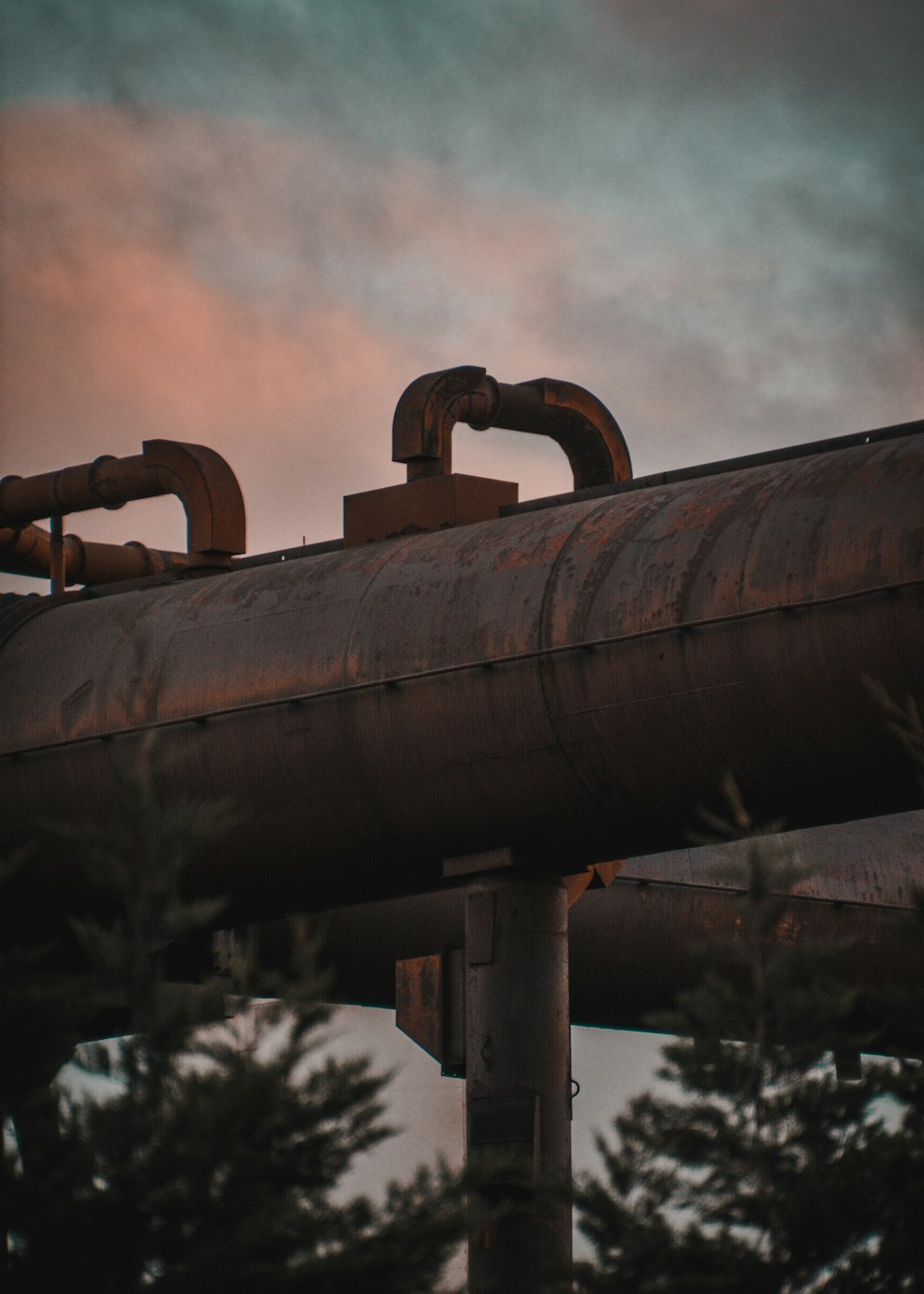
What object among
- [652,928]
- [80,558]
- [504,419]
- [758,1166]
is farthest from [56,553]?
[758,1166]

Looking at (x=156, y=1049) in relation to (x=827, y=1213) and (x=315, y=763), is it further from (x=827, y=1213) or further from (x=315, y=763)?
(x=315, y=763)

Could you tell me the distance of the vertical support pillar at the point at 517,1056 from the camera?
35.3 ft

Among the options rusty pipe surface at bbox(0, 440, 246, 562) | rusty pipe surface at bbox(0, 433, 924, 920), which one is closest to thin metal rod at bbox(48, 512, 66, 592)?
rusty pipe surface at bbox(0, 440, 246, 562)

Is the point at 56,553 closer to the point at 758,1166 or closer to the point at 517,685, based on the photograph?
the point at 517,685

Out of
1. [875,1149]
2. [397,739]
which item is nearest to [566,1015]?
[397,739]

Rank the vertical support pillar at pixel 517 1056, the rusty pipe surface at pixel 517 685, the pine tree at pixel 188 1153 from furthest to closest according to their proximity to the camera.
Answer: the vertical support pillar at pixel 517 1056 < the rusty pipe surface at pixel 517 685 < the pine tree at pixel 188 1153

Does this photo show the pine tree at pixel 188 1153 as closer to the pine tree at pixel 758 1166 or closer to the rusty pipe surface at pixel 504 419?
the pine tree at pixel 758 1166

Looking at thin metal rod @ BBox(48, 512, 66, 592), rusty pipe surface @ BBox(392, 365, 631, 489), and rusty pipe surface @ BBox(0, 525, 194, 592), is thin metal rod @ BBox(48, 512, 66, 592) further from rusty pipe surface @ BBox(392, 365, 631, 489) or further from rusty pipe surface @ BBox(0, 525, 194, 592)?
rusty pipe surface @ BBox(392, 365, 631, 489)

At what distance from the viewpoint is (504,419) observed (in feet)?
43.2

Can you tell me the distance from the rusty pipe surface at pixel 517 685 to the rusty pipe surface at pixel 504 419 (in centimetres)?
82

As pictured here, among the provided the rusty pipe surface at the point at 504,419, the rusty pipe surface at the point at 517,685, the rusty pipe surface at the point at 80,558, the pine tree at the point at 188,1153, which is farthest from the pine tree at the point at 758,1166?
the rusty pipe surface at the point at 80,558

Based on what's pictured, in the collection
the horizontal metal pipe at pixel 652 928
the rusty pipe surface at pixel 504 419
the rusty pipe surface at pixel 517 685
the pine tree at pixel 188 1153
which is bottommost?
the pine tree at pixel 188 1153

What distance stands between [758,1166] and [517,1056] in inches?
158

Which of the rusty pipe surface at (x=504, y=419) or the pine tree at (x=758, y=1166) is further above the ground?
the rusty pipe surface at (x=504, y=419)
